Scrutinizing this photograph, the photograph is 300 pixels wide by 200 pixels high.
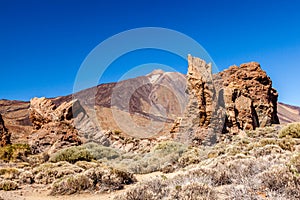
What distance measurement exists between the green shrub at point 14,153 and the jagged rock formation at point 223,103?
844cm

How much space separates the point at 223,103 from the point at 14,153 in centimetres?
1229

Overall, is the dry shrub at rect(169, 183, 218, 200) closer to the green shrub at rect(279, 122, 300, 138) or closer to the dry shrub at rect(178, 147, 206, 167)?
the dry shrub at rect(178, 147, 206, 167)

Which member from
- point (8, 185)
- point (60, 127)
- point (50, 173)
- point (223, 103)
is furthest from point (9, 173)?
point (223, 103)

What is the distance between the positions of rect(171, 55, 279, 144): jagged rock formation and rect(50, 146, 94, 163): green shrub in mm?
5967

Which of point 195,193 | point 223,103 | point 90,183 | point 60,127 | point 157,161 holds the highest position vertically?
point 223,103

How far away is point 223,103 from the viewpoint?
60.6ft

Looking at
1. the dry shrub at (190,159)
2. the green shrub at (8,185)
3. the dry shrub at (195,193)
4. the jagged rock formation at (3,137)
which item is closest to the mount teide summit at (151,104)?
the jagged rock formation at (3,137)

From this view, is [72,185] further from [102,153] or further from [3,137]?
[3,137]

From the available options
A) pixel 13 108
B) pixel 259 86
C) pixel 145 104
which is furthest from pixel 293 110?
pixel 259 86

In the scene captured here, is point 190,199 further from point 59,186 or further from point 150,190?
point 59,186

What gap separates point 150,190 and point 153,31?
15184 mm

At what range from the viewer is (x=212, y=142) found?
53.4 ft

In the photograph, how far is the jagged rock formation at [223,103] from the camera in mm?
17047

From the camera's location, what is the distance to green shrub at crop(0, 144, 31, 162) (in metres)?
14.3
